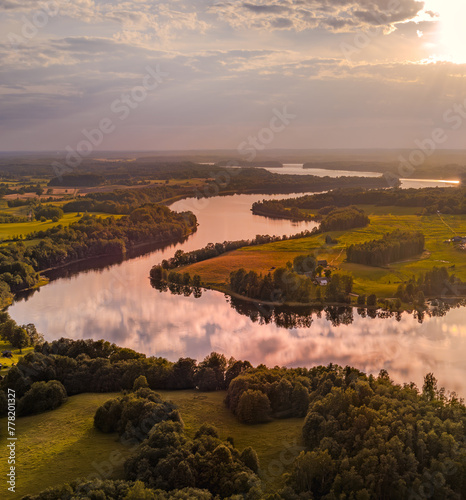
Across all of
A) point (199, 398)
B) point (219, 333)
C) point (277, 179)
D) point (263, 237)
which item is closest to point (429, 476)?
point (199, 398)

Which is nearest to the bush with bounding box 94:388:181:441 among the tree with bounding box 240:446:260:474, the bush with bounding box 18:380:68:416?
the tree with bounding box 240:446:260:474

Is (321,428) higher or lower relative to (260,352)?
higher

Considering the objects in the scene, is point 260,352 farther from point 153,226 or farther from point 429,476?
point 153,226

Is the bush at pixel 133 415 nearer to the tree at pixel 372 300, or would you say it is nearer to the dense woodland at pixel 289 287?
the dense woodland at pixel 289 287

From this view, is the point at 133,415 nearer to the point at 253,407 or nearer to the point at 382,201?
the point at 253,407

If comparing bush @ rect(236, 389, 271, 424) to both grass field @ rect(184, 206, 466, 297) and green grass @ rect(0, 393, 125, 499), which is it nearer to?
green grass @ rect(0, 393, 125, 499)

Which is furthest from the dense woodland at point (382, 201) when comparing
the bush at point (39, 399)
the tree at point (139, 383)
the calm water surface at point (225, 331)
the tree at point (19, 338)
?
the bush at point (39, 399)
